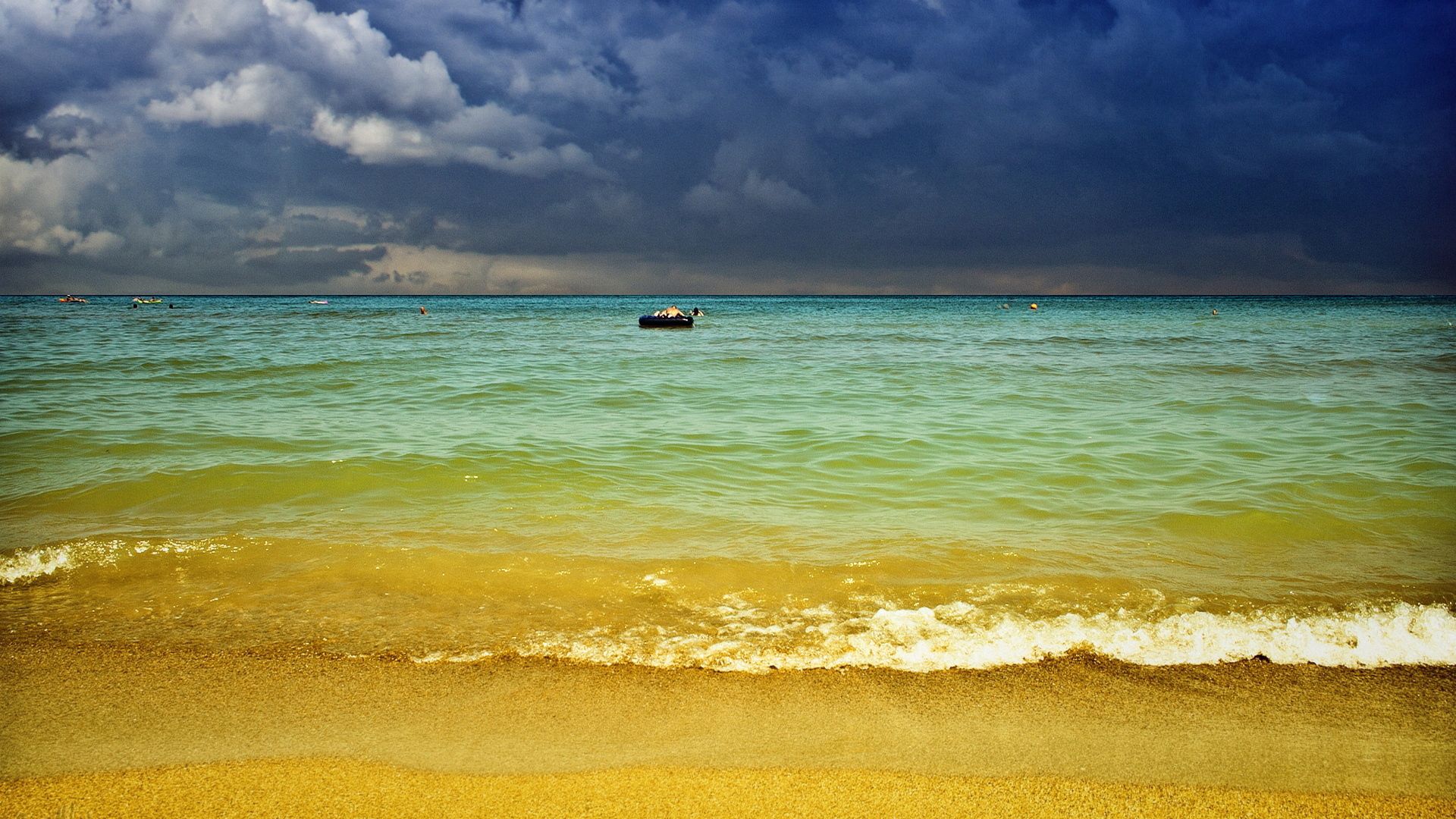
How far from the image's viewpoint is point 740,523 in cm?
546

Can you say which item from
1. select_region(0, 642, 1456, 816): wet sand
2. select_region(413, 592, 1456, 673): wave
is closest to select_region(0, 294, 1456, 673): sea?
select_region(413, 592, 1456, 673): wave

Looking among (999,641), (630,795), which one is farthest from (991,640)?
(630,795)

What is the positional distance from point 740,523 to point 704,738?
2.73m

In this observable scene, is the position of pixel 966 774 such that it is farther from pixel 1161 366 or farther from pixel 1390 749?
pixel 1161 366

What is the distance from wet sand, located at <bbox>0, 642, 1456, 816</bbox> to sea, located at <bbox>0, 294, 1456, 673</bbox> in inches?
9.0

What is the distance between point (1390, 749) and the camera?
2.66 m

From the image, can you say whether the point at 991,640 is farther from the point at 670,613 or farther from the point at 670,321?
the point at 670,321

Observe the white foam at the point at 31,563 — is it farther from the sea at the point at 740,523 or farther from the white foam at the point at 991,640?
the white foam at the point at 991,640

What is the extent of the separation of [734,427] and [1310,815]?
7226mm

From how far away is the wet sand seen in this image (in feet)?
7.93

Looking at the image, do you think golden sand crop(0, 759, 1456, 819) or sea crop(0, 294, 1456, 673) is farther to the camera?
sea crop(0, 294, 1456, 673)

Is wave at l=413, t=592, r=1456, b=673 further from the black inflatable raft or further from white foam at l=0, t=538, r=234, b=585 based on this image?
the black inflatable raft

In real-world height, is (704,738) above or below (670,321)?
below

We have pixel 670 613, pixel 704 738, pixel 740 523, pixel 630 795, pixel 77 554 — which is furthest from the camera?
pixel 740 523
